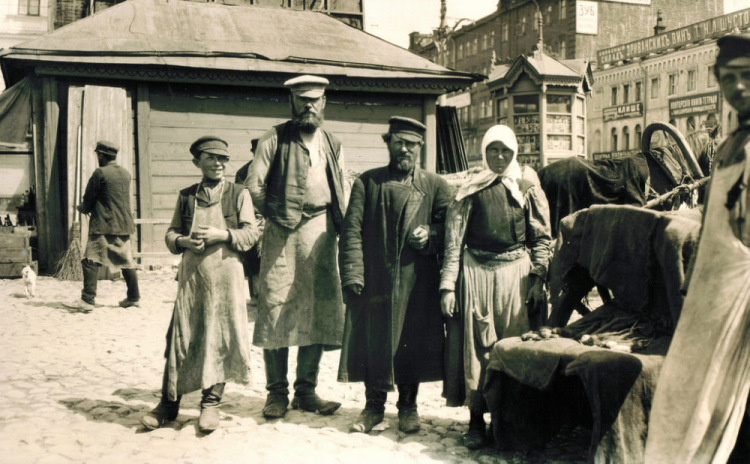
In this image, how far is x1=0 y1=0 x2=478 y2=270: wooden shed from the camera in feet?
39.2

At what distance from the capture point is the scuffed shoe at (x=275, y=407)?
5.16 meters

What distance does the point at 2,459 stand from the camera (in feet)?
13.8

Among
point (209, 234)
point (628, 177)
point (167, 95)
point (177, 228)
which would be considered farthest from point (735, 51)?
point (167, 95)

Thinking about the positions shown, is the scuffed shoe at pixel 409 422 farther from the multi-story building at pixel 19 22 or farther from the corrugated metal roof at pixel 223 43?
the multi-story building at pixel 19 22

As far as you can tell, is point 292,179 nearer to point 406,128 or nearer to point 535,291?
point 406,128

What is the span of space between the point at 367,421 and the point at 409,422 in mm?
282

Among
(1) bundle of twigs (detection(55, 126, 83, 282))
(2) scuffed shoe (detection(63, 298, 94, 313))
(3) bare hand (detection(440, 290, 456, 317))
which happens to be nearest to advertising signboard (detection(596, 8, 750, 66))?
(1) bundle of twigs (detection(55, 126, 83, 282))

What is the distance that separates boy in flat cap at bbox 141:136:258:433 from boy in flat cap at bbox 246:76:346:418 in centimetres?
32

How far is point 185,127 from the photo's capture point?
12.7 m

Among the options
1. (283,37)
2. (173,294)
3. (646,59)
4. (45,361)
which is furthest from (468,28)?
(45,361)

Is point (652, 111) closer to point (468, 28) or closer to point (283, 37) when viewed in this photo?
point (468, 28)

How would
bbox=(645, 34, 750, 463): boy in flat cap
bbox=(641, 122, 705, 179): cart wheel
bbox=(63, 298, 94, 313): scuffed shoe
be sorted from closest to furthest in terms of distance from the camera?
bbox=(645, 34, 750, 463): boy in flat cap, bbox=(641, 122, 705, 179): cart wheel, bbox=(63, 298, 94, 313): scuffed shoe

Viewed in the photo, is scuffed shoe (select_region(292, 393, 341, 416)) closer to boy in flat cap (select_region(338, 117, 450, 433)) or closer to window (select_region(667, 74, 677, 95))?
boy in flat cap (select_region(338, 117, 450, 433))

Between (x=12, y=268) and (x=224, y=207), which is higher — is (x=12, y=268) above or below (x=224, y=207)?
below
